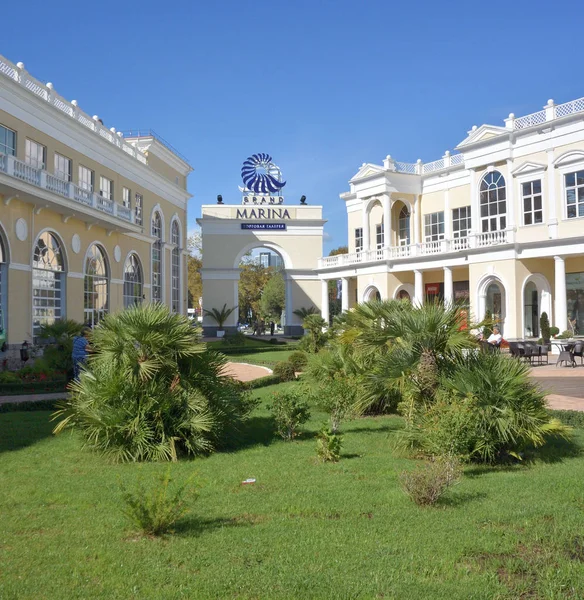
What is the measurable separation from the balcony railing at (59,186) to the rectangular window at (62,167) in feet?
3.30

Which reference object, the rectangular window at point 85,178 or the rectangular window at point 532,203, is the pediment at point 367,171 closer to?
the rectangular window at point 532,203

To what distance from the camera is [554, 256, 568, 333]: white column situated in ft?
92.4

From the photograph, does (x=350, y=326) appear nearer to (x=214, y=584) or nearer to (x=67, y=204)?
(x=214, y=584)

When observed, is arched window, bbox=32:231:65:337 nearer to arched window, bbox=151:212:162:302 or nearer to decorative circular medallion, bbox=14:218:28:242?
decorative circular medallion, bbox=14:218:28:242

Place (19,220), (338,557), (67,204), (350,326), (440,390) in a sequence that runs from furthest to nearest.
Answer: (67,204)
(19,220)
(350,326)
(440,390)
(338,557)

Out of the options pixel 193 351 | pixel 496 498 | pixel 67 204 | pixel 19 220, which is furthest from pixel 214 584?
pixel 67 204

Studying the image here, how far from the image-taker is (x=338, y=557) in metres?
4.95

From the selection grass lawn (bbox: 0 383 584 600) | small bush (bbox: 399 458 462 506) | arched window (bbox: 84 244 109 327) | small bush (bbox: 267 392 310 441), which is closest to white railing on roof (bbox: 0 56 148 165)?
arched window (bbox: 84 244 109 327)

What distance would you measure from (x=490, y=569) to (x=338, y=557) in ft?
3.77

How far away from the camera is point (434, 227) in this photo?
3881 cm

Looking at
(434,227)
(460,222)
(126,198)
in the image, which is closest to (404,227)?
(434,227)

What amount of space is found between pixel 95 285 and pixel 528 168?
2152 cm

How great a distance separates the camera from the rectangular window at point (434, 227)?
126 feet

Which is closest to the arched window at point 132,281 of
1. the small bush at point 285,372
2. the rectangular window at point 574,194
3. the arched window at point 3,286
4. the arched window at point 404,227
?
the arched window at point 3,286
